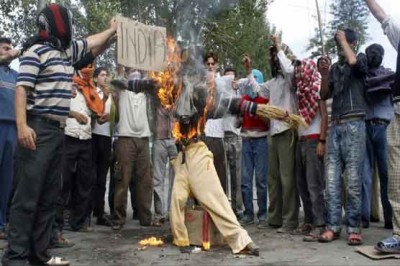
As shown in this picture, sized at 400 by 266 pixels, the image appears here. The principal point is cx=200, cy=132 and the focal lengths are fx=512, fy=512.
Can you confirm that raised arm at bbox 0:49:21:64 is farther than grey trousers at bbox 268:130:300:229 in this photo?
No

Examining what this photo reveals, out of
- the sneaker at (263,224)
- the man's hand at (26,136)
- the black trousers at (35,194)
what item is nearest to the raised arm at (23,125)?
the man's hand at (26,136)

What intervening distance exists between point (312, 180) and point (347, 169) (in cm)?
50

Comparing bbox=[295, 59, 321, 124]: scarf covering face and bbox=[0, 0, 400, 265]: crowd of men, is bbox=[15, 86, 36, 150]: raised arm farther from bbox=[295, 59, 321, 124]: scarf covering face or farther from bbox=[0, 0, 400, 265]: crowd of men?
bbox=[295, 59, 321, 124]: scarf covering face

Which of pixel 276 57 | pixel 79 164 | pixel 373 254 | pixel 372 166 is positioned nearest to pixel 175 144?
pixel 79 164

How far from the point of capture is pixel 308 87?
633cm

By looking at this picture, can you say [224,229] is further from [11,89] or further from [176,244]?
[11,89]

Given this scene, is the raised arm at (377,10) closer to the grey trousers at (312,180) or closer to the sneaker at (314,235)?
the grey trousers at (312,180)

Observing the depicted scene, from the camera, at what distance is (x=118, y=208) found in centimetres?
706

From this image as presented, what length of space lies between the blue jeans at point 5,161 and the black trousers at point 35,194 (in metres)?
1.74

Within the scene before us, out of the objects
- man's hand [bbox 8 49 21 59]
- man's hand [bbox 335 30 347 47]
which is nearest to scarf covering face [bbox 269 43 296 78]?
man's hand [bbox 335 30 347 47]

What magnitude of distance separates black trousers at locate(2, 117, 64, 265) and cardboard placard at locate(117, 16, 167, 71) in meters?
1.14

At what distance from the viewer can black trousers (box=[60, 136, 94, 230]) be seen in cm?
671

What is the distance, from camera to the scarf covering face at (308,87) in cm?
632

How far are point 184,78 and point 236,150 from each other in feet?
8.08
